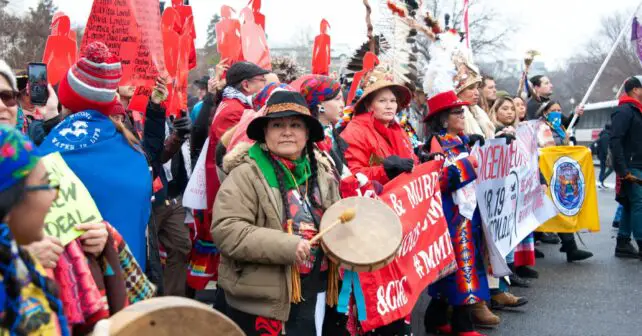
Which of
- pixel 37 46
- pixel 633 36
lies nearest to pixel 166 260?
pixel 633 36

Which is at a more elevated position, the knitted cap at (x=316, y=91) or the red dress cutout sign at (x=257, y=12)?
the red dress cutout sign at (x=257, y=12)

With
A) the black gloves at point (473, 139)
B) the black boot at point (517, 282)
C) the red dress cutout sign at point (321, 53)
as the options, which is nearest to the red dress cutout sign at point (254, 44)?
the red dress cutout sign at point (321, 53)

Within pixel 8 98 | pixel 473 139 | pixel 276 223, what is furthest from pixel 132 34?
pixel 473 139

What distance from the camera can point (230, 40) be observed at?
667 cm

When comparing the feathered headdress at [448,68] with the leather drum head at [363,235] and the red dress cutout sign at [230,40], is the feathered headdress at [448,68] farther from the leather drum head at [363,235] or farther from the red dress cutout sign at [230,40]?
the leather drum head at [363,235]

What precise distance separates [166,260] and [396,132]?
250cm

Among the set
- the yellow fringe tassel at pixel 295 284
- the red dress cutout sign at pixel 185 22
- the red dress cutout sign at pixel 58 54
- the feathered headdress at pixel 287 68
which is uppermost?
the red dress cutout sign at pixel 185 22

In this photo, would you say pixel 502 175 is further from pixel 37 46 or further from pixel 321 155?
pixel 37 46

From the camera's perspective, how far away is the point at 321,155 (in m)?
4.15

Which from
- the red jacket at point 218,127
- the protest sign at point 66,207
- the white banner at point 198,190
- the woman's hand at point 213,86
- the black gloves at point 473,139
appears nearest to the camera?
the protest sign at point 66,207

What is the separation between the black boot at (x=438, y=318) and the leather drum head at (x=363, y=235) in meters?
2.55

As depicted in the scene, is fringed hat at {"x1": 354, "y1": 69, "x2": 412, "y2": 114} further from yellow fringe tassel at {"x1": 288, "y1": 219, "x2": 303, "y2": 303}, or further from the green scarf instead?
yellow fringe tassel at {"x1": 288, "y1": 219, "x2": 303, "y2": 303}

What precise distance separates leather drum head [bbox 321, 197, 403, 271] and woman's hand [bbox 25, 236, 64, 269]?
1555mm

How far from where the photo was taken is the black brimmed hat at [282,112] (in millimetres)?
3734
